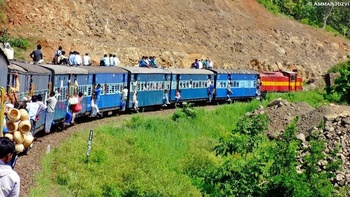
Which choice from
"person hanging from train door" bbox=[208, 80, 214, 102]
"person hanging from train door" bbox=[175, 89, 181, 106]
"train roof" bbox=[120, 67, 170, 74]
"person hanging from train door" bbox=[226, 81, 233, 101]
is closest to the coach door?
"person hanging from train door" bbox=[226, 81, 233, 101]

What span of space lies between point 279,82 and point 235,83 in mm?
9834

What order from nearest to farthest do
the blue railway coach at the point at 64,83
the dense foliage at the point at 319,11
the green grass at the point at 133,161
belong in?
the green grass at the point at 133,161, the blue railway coach at the point at 64,83, the dense foliage at the point at 319,11

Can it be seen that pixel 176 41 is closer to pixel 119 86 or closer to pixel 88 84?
pixel 119 86

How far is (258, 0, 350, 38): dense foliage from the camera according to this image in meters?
80.2

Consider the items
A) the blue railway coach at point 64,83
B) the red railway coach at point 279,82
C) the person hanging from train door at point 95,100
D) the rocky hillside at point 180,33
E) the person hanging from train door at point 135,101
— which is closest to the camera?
the blue railway coach at point 64,83

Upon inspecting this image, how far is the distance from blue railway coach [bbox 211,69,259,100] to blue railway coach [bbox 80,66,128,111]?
41.4 feet

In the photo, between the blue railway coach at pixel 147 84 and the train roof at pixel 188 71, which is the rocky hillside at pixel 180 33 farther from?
the blue railway coach at pixel 147 84

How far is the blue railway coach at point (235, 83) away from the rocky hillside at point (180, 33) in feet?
18.9

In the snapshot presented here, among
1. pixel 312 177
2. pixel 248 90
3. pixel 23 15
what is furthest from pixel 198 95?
pixel 312 177

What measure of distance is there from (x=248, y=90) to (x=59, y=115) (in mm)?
26644

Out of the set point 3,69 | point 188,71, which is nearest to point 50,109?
point 3,69

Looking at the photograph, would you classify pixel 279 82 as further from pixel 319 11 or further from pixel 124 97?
pixel 319 11

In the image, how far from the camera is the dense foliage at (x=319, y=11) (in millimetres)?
80238

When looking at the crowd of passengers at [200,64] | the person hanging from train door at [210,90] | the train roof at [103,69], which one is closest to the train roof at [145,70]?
the train roof at [103,69]
